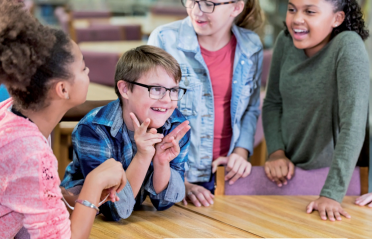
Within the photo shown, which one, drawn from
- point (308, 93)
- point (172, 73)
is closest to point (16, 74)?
point (172, 73)

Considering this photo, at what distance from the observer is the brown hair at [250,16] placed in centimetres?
207

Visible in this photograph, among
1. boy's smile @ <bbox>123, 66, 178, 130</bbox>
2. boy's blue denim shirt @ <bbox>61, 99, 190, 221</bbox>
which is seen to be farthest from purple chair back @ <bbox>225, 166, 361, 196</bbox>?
boy's smile @ <bbox>123, 66, 178, 130</bbox>

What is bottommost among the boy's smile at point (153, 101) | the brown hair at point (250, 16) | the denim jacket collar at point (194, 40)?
the boy's smile at point (153, 101)

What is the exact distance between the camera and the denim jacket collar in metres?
1.91

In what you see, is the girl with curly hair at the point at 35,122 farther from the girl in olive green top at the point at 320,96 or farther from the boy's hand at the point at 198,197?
the girl in olive green top at the point at 320,96

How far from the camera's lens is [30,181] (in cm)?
106

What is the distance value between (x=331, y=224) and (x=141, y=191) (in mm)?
616

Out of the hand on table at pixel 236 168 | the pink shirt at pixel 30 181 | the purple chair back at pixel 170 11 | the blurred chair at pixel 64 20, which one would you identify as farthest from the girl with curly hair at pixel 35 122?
the purple chair back at pixel 170 11

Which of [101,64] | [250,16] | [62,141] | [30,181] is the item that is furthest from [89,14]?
[30,181]

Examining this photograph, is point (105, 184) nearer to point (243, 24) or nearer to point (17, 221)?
point (17, 221)

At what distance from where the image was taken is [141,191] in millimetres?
1573

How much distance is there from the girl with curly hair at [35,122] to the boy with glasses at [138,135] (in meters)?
0.23

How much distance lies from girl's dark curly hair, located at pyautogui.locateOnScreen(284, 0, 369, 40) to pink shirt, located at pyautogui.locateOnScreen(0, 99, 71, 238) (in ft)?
4.15

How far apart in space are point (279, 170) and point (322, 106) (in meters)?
0.31
